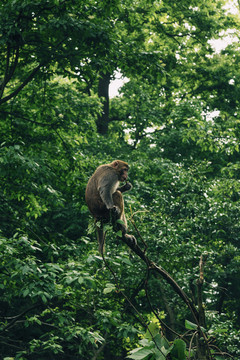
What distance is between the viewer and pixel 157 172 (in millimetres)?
12922

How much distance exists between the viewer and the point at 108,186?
4.75m

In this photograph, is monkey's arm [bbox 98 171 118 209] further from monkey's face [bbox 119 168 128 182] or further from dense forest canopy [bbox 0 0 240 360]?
dense forest canopy [bbox 0 0 240 360]

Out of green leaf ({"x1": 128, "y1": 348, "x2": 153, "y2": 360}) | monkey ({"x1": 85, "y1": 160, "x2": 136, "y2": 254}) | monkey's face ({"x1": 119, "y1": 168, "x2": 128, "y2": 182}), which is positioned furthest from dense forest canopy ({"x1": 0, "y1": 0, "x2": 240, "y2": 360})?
green leaf ({"x1": 128, "y1": 348, "x2": 153, "y2": 360})

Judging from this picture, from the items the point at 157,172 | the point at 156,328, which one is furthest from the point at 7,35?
the point at 157,172

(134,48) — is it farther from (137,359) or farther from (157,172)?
(137,359)

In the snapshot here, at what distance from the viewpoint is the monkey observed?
14.0 ft

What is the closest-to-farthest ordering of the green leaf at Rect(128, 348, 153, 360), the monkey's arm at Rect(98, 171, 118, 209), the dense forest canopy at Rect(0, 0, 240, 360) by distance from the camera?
the green leaf at Rect(128, 348, 153, 360) < the monkey's arm at Rect(98, 171, 118, 209) < the dense forest canopy at Rect(0, 0, 240, 360)

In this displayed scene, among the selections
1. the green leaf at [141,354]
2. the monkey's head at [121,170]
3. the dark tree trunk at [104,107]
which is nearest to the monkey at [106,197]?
the monkey's head at [121,170]

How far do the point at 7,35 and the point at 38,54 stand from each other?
161 cm

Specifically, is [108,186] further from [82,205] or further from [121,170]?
[82,205]

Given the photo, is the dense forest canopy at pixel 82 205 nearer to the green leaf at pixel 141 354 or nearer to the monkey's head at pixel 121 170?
the monkey's head at pixel 121 170

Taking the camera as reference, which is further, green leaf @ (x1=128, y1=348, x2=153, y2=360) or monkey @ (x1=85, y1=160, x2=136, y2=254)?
monkey @ (x1=85, y1=160, x2=136, y2=254)

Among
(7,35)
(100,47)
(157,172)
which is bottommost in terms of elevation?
(157,172)

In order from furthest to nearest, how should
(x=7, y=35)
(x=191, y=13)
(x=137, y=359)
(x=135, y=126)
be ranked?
(x=135, y=126) → (x=191, y=13) → (x=7, y=35) → (x=137, y=359)
